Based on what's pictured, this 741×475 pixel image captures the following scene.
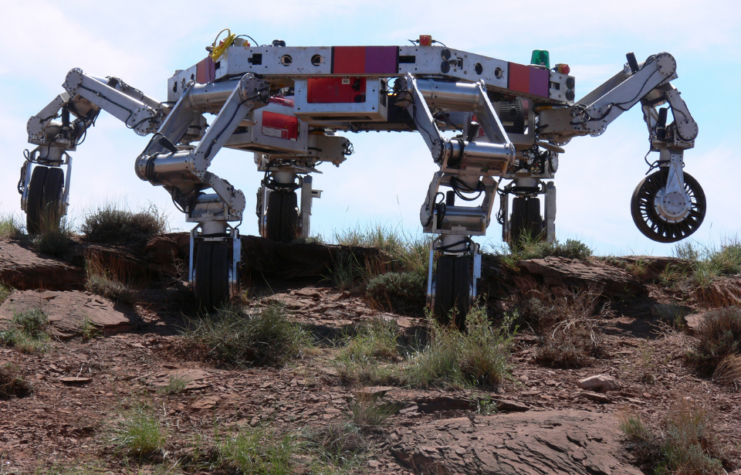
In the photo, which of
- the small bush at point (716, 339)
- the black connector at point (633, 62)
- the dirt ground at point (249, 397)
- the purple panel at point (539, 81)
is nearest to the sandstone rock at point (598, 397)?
the dirt ground at point (249, 397)

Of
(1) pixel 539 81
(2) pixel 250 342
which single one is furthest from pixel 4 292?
(1) pixel 539 81

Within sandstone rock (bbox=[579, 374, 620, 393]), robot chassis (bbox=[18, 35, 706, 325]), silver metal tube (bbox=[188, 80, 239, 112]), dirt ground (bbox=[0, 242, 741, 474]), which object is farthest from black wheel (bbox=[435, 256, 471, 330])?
silver metal tube (bbox=[188, 80, 239, 112])

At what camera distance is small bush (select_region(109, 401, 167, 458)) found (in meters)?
4.12

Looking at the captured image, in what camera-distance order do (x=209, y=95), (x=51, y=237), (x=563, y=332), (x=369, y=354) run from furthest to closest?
(x=51, y=237) → (x=209, y=95) → (x=563, y=332) → (x=369, y=354)

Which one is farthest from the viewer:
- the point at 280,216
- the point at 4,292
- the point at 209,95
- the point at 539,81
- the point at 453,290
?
the point at 280,216

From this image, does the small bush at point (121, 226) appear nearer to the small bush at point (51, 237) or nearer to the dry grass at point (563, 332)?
the small bush at point (51, 237)

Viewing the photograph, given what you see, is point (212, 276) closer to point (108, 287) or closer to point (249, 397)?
point (108, 287)

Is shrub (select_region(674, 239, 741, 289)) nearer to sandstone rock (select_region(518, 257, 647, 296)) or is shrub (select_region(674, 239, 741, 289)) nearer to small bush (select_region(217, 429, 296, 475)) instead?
sandstone rock (select_region(518, 257, 647, 296))

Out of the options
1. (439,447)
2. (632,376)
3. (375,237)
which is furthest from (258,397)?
(375,237)

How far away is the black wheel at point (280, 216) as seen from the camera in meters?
11.6

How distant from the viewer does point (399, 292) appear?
891 centimetres

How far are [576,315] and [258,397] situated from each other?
3.57 metres

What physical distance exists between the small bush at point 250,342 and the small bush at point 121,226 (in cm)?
441

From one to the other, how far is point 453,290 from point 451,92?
224 centimetres
